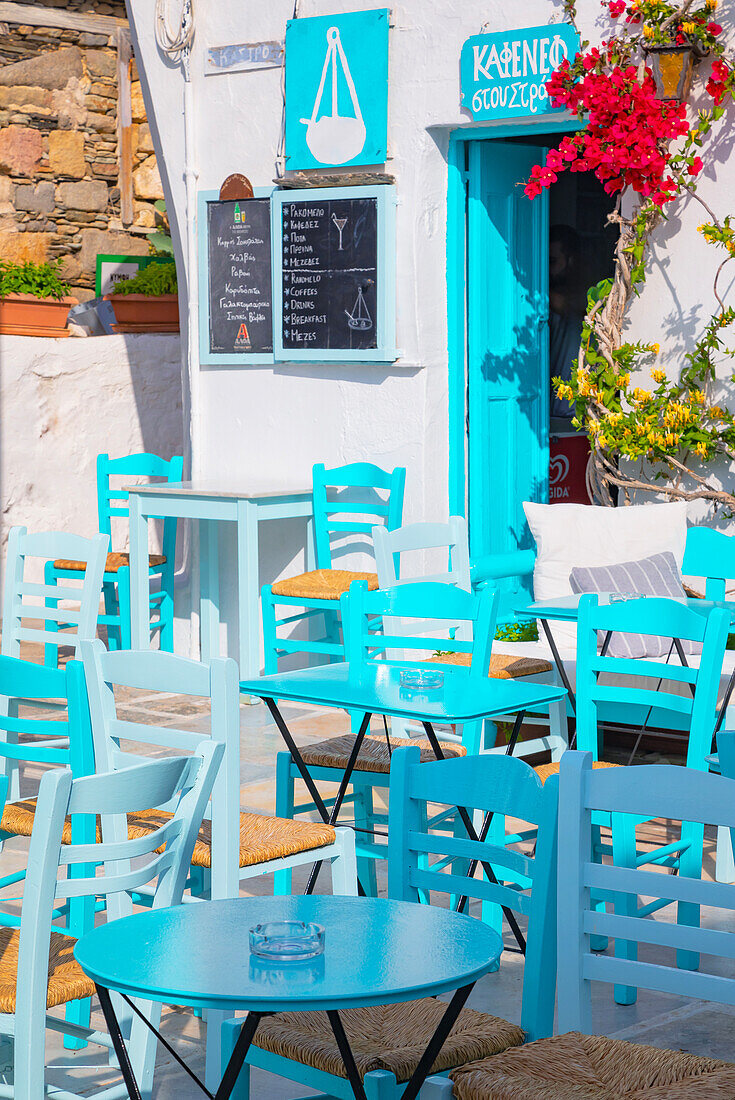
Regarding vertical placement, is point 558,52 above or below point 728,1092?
above

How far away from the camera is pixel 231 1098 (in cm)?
225

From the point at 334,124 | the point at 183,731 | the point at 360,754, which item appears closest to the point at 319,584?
the point at 334,124

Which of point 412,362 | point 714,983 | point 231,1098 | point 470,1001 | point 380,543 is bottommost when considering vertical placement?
point 470,1001

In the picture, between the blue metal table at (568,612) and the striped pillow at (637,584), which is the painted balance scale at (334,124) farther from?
the blue metal table at (568,612)

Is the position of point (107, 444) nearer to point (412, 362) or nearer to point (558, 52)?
point (412, 362)

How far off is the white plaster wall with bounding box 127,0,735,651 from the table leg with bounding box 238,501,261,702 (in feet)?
2.22

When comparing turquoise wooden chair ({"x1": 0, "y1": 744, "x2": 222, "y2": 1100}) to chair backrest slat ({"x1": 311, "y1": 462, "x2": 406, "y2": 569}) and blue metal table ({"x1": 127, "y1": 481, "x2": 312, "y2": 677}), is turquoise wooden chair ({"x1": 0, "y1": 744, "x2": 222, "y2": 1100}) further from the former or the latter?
chair backrest slat ({"x1": 311, "y1": 462, "x2": 406, "y2": 569})

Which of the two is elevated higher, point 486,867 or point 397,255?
point 397,255

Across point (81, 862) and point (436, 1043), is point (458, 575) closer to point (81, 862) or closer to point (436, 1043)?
point (81, 862)

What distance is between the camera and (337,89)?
6891mm

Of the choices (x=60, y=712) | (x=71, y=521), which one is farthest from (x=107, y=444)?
(x=60, y=712)

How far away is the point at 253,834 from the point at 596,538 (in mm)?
2820

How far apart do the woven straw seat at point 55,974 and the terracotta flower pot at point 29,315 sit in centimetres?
677

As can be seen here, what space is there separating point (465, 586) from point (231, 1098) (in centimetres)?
303
